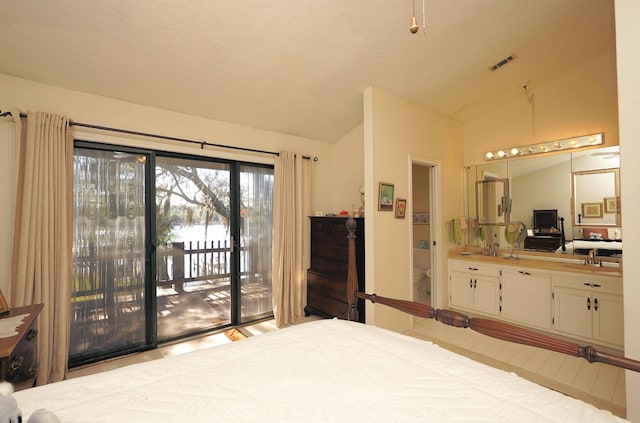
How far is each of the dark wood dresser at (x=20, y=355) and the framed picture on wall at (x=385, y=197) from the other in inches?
108

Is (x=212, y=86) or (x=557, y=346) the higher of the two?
(x=212, y=86)

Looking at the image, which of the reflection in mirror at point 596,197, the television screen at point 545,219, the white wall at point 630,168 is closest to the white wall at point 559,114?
the reflection in mirror at point 596,197

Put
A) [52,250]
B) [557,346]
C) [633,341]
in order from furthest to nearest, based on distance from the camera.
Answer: [52,250] < [633,341] < [557,346]

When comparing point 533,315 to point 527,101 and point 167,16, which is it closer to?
point 527,101

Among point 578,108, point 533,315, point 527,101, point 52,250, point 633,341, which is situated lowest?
point 533,315

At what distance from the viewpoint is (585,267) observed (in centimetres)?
299

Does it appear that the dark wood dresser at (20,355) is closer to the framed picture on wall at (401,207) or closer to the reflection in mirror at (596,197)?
the framed picture on wall at (401,207)

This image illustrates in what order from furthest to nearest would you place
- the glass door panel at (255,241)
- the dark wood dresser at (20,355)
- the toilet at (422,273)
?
the toilet at (422,273) < the glass door panel at (255,241) < the dark wood dresser at (20,355)

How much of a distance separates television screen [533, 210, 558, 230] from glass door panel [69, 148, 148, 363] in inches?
175

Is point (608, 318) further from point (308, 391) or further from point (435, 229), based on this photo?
point (308, 391)

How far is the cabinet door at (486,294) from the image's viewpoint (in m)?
3.48

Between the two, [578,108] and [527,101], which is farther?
[527,101]

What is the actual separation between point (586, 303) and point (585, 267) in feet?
1.21

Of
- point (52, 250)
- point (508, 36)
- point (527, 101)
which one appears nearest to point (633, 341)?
point (508, 36)
